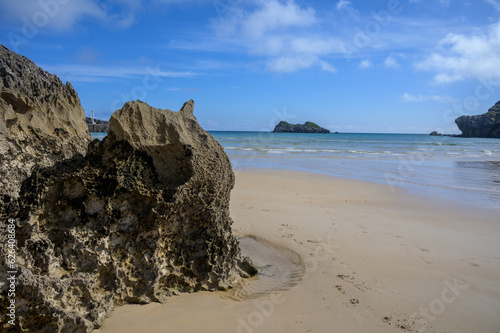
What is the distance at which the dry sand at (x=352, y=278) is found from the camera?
10.1ft

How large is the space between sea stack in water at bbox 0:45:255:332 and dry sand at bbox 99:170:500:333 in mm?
264

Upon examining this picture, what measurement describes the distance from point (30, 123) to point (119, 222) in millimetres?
1371

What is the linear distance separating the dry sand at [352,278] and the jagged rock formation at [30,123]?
153 cm

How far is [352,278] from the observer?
13.1ft

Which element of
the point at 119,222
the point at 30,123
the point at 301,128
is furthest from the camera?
the point at 301,128

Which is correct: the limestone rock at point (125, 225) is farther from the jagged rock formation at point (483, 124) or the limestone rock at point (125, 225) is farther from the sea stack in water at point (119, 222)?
the jagged rock formation at point (483, 124)

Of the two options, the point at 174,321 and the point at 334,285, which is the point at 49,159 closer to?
the point at 174,321

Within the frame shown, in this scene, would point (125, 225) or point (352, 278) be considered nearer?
point (125, 225)

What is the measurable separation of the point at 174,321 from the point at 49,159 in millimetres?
1944

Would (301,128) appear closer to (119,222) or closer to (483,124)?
(483,124)

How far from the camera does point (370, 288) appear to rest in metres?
3.76

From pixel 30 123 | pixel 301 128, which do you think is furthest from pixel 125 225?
pixel 301 128

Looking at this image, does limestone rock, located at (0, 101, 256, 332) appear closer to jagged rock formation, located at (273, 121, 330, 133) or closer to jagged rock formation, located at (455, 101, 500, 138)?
jagged rock formation, located at (455, 101, 500, 138)

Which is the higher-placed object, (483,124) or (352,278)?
(483,124)
